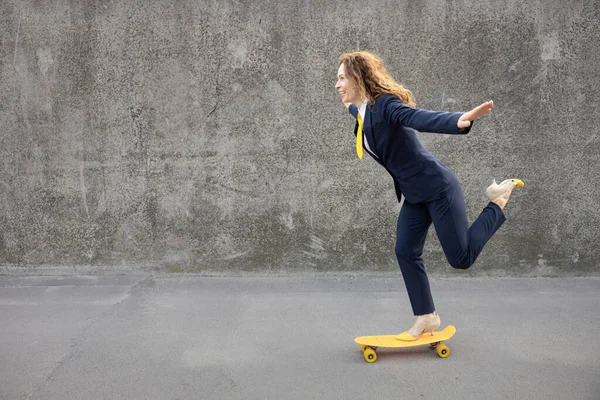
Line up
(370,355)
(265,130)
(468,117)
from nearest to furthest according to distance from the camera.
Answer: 1. (468,117)
2. (370,355)
3. (265,130)

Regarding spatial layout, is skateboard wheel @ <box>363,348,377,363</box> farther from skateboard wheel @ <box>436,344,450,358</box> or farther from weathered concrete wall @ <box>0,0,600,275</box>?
weathered concrete wall @ <box>0,0,600,275</box>

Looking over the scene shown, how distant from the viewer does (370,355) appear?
3033 millimetres

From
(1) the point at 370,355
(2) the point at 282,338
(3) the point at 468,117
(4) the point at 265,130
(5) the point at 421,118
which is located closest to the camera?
(3) the point at 468,117

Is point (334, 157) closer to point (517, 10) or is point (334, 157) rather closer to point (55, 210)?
point (517, 10)

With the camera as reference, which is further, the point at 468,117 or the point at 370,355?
the point at 370,355

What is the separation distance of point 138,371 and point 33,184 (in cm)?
261

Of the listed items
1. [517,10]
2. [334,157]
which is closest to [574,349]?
[334,157]

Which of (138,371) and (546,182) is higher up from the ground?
(546,182)

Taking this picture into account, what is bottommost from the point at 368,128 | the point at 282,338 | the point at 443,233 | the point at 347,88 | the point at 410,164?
the point at 282,338

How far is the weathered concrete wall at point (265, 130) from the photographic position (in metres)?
4.46

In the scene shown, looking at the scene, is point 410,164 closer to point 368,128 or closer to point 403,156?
point 403,156

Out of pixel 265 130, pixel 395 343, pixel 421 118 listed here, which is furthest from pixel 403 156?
pixel 265 130

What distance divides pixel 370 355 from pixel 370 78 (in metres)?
1.59

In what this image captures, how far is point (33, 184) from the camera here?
187 inches
